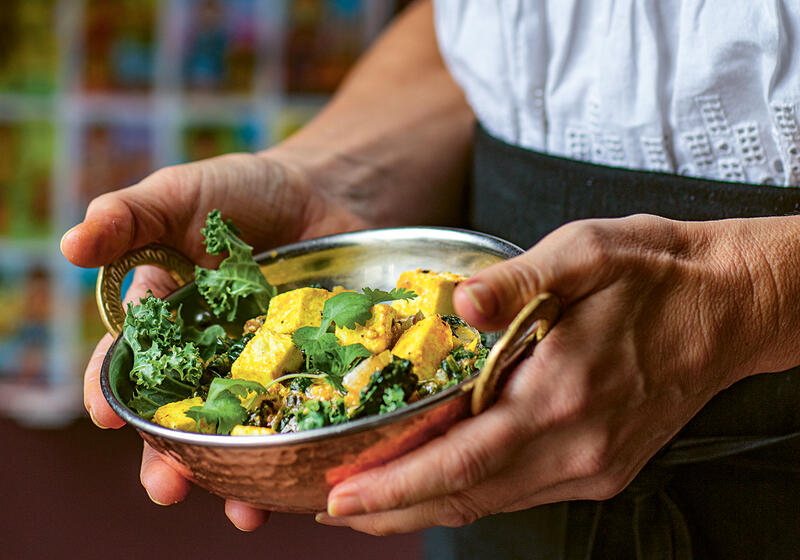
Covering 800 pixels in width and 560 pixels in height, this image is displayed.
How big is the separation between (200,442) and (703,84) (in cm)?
60

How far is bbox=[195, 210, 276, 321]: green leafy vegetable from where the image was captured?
2.94 feet

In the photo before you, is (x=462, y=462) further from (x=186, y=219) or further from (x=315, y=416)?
(x=186, y=219)

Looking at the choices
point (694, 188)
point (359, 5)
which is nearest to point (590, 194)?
point (694, 188)

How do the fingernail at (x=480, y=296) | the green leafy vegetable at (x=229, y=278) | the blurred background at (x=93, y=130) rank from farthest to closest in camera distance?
1. the blurred background at (x=93, y=130)
2. the green leafy vegetable at (x=229, y=278)
3. the fingernail at (x=480, y=296)

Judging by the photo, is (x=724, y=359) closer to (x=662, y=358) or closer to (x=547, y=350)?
(x=662, y=358)

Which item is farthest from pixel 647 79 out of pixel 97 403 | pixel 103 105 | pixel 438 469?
pixel 103 105

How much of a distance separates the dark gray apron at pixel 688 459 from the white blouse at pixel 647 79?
3cm

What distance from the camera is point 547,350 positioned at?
0.61 m

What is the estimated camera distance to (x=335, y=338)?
Result: 30.3 inches

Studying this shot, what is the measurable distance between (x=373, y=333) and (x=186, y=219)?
0.37m

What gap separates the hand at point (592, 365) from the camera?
585 mm

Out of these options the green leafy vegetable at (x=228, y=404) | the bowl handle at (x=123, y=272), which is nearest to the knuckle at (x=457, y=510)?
the green leafy vegetable at (x=228, y=404)

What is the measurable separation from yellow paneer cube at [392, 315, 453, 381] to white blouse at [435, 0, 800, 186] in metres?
0.33

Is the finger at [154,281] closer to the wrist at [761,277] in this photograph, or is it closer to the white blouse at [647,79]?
the white blouse at [647,79]
